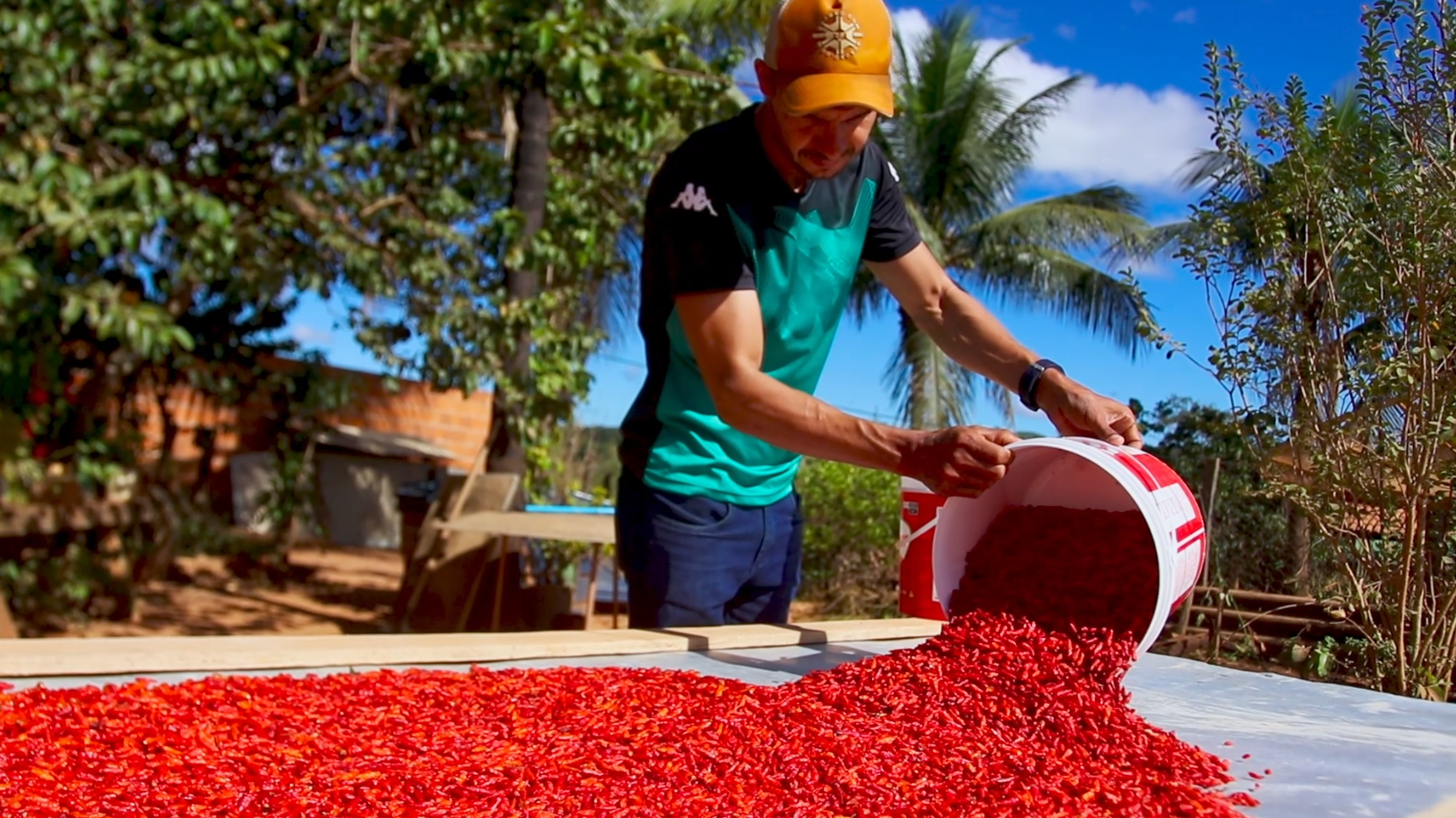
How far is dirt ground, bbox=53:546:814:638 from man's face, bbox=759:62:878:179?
15.6ft

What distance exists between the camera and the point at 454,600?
21.3ft

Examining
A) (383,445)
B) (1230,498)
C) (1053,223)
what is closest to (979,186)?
(1053,223)

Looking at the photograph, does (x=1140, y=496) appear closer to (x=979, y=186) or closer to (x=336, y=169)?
(x=336, y=169)

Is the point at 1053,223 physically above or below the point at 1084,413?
above

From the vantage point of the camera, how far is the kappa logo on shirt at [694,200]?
6.53 feet

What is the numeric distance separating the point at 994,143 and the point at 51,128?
1302 cm

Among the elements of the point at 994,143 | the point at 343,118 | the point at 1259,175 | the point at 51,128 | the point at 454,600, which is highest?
the point at 994,143

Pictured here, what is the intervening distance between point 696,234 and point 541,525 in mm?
3472

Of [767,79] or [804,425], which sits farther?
[767,79]

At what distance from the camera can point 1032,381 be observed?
215 cm

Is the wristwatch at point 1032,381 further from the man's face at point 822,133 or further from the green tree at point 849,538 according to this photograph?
the green tree at point 849,538

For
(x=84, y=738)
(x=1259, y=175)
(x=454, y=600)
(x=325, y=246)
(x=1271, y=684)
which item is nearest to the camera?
(x=84, y=738)

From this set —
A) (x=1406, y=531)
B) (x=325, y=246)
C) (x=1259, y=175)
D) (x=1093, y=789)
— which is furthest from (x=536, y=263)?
(x=1093, y=789)

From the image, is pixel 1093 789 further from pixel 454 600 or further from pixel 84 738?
pixel 454 600
